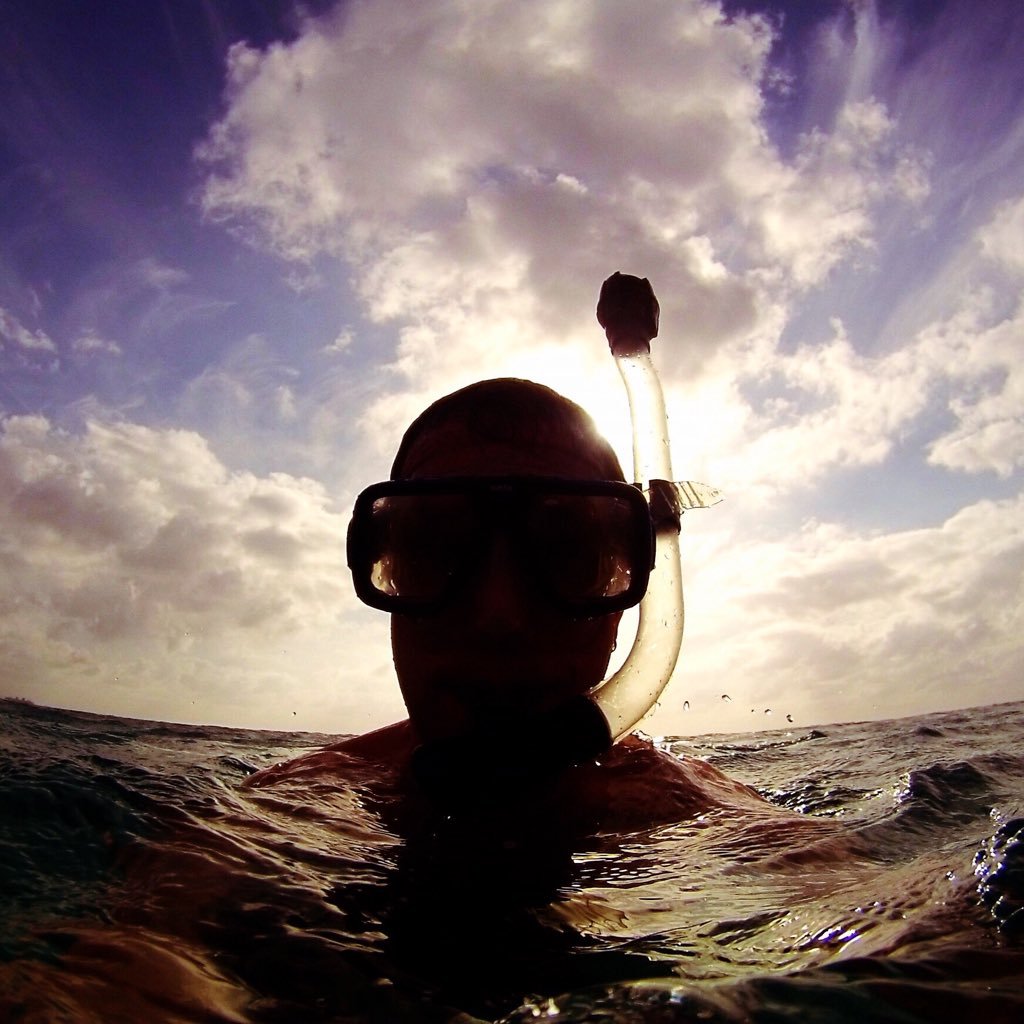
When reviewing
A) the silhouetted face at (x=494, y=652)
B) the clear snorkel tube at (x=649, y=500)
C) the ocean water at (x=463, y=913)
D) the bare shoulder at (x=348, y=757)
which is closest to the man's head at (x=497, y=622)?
the silhouetted face at (x=494, y=652)

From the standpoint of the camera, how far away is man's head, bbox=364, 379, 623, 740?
218 cm

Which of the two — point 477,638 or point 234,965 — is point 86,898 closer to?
point 234,965

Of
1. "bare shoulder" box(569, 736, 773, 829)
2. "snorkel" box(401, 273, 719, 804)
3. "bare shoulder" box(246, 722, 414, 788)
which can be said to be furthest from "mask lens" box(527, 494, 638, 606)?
"bare shoulder" box(246, 722, 414, 788)

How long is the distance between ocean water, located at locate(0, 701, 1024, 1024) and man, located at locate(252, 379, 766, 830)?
0.75 feet

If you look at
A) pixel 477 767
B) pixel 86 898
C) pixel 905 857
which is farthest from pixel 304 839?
pixel 905 857

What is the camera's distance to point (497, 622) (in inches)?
85.9

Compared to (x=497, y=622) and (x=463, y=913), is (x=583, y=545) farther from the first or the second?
(x=463, y=913)

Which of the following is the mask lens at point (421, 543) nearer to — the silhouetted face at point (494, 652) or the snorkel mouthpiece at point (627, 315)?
the silhouetted face at point (494, 652)

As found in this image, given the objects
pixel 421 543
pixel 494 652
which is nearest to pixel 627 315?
pixel 421 543

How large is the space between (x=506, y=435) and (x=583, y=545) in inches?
19.9

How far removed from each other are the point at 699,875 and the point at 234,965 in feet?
4.14

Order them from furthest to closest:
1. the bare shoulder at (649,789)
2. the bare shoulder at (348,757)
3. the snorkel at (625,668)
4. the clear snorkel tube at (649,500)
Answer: the bare shoulder at (348,757)
the bare shoulder at (649,789)
the clear snorkel tube at (649,500)
the snorkel at (625,668)

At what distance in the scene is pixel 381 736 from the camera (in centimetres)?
335

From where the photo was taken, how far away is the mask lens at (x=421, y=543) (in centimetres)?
237
